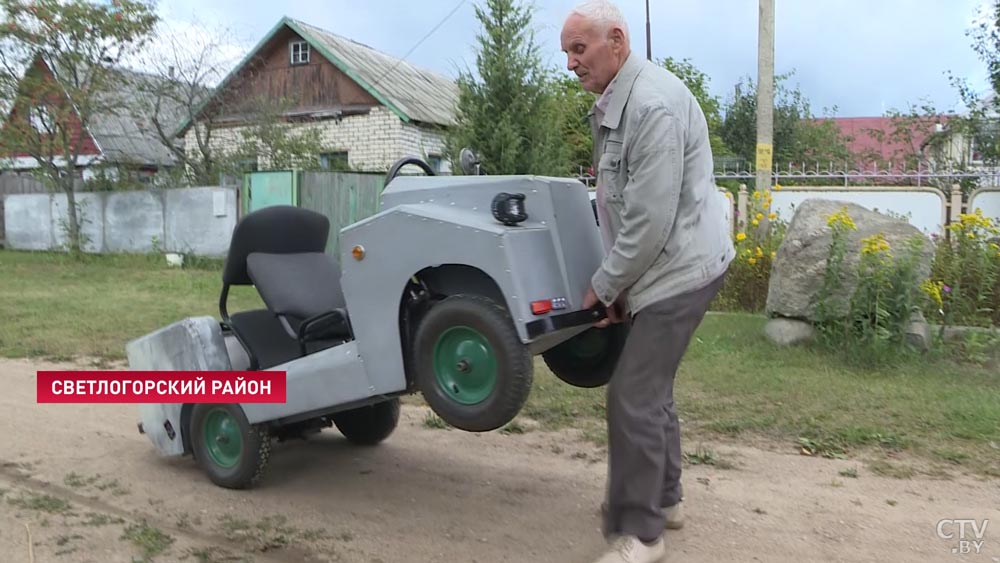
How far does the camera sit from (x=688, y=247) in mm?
2924

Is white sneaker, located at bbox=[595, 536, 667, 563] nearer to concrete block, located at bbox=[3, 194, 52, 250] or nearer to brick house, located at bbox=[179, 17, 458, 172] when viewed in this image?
brick house, located at bbox=[179, 17, 458, 172]

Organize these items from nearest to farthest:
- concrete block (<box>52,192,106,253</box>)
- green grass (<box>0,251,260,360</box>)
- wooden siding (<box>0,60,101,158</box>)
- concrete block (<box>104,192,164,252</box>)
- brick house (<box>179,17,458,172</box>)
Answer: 1. green grass (<box>0,251,260,360</box>)
2. wooden siding (<box>0,60,101,158</box>)
3. concrete block (<box>104,192,164,252</box>)
4. concrete block (<box>52,192,106,253</box>)
5. brick house (<box>179,17,458,172</box>)

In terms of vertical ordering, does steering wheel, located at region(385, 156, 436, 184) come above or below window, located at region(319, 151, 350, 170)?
below

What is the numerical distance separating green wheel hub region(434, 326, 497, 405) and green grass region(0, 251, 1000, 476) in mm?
1826

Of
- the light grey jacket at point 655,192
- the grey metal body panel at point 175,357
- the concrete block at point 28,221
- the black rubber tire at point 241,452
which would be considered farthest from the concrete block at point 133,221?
the light grey jacket at point 655,192

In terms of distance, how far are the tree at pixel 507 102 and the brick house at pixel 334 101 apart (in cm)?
487

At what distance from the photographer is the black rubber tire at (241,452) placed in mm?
3918

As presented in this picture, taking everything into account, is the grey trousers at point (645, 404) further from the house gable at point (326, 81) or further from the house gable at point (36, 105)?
the house gable at point (326, 81)

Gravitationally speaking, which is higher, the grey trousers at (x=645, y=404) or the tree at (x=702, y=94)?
the tree at (x=702, y=94)

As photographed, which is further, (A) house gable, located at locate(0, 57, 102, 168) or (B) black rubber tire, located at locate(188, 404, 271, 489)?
(A) house gable, located at locate(0, 57, 102, 168)

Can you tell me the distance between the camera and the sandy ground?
130 inches

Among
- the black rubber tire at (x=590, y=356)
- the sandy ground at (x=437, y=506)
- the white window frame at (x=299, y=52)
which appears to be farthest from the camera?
the white window frame at (x=299, y=52)

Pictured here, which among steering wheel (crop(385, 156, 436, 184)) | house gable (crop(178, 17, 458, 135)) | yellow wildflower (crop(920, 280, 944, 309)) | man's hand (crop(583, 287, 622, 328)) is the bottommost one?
yellow wildflower (crop(920, 280, 944, 309))

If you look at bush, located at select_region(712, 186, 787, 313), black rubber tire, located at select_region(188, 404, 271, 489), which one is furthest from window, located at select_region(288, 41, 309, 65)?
black rubber tire, located at select_region(188, 404, 271, 489)
